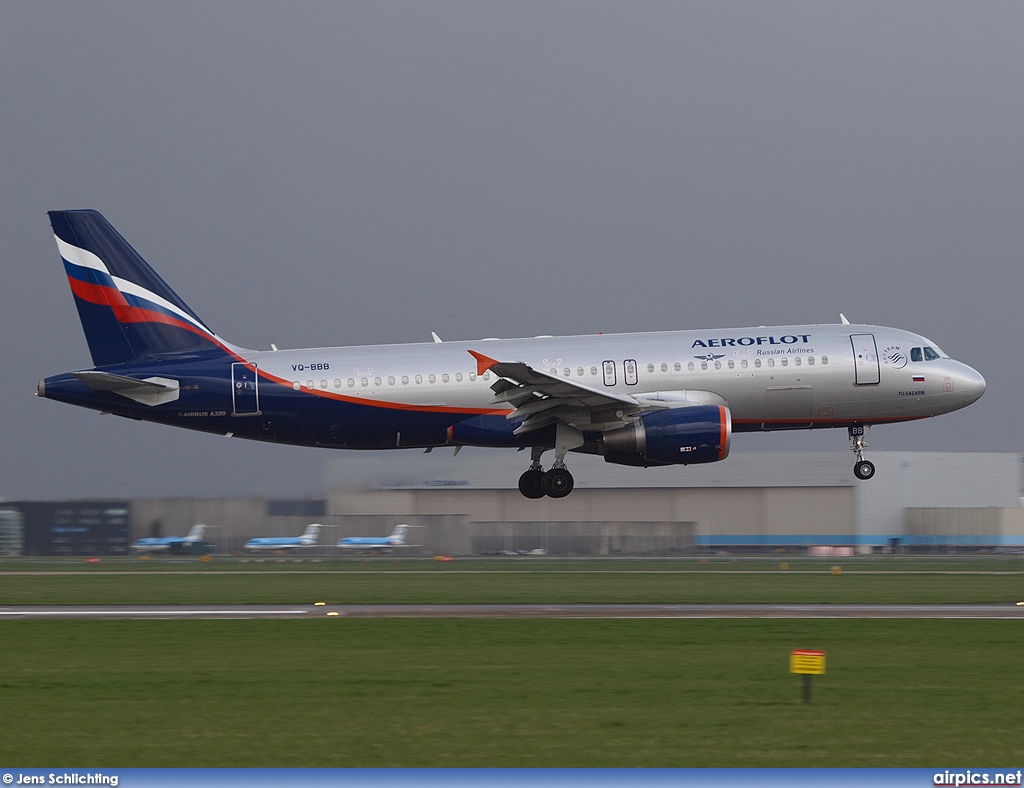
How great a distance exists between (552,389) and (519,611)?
23.5ft

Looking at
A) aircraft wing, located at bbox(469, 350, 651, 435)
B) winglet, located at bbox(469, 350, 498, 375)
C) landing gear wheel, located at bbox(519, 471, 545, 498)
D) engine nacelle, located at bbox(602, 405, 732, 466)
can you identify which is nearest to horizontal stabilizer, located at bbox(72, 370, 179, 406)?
aircraft wing, located at bbox(469, 350, 651, 435)

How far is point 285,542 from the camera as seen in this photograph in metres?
75.4

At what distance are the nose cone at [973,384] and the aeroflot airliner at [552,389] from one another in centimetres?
5

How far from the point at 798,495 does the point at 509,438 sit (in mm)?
53837

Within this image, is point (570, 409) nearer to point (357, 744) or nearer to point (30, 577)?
point (357, 744)

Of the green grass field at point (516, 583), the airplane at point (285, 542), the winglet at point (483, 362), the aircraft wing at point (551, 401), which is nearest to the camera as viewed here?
the winglet at point (483, 362)

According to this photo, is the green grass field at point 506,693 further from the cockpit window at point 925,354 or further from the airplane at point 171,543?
the airplane at point 171,543

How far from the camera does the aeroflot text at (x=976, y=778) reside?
38.2ft

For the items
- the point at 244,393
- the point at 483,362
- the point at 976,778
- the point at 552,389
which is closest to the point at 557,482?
the point at 552,389

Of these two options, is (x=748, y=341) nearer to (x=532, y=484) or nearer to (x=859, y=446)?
(x=859, y=446)

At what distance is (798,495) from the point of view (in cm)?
8750

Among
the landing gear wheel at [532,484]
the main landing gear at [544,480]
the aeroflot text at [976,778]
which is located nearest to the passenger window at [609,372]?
the main landing gear at [544,480]

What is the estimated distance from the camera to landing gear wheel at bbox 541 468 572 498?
125ft

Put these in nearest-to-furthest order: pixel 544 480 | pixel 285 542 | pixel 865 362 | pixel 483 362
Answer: pixel 483 362 < pixel 865 362 < pixel 544 480 < pixel 285 542
